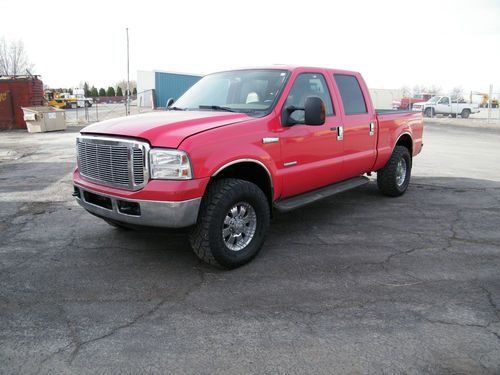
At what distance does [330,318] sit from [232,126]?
6.25ft

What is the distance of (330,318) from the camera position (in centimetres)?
320

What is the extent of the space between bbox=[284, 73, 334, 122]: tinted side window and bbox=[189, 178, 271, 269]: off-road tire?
110cm

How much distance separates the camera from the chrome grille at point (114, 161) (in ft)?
12.0

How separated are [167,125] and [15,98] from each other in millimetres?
20418

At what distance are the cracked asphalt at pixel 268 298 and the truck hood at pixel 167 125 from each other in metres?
0.89

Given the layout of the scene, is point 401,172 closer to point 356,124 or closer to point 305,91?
point 356,124

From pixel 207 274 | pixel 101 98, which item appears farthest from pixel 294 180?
pixel 101 98

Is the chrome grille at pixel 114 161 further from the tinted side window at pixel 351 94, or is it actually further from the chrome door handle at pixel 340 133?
the tinted side window at pixel 351 94

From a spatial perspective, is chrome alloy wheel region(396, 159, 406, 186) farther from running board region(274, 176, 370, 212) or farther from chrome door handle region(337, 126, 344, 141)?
chrome door handle region(337, 126, 344, 141)

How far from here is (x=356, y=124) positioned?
5652mm

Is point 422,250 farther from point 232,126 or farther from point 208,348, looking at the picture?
point 208,348

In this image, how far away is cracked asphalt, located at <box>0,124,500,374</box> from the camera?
2703 millimetres

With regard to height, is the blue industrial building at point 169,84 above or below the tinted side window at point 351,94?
above

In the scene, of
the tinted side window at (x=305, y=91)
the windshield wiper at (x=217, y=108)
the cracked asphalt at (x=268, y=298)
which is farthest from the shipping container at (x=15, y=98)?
the tinted side window at (x=305, y=91)
